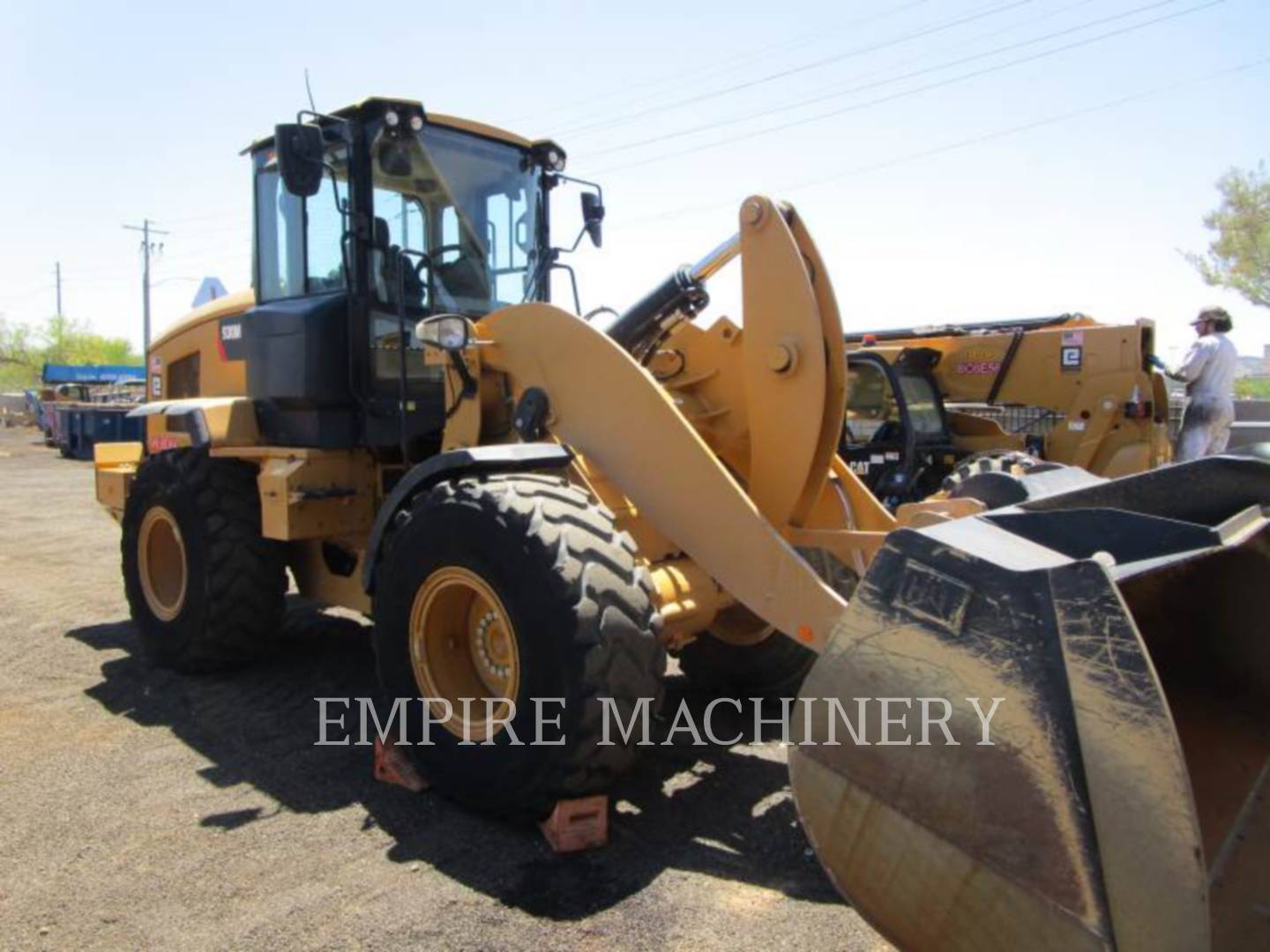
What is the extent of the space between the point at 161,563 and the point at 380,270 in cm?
240

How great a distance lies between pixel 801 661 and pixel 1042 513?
9.02ft

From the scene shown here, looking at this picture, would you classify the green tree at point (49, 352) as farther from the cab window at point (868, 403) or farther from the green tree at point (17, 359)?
the cab window at point (868, 403)

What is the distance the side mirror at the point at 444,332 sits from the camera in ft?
13.4

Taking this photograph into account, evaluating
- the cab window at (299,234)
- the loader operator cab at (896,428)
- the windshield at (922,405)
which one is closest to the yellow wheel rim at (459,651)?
the cab window at (299,234)

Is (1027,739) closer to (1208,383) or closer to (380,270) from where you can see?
(380,270)

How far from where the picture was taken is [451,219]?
5156 millimetres

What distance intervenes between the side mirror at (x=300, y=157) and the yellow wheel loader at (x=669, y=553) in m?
0.01

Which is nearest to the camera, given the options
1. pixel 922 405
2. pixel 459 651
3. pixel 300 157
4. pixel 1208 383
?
pixel 459 651

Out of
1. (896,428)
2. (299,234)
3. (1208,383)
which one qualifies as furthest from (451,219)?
(1208,383)

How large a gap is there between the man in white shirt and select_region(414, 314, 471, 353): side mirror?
7.47m

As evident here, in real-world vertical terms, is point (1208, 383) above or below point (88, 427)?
above

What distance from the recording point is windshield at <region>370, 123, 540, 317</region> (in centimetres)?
496

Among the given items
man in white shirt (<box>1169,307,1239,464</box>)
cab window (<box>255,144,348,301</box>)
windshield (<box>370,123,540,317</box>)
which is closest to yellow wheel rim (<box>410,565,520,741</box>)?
windshield (<box>370,123,540,317</box>)

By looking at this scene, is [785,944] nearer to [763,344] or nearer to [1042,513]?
[1042,513]
